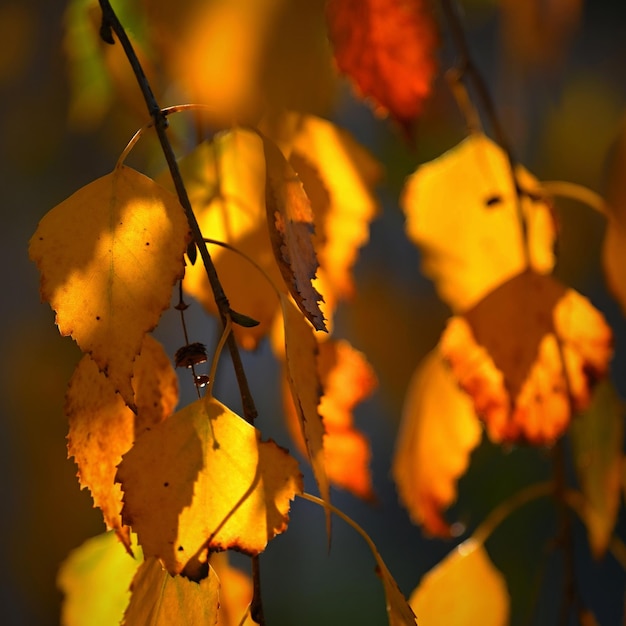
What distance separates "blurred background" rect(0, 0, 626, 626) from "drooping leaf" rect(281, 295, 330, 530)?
4.1 inches

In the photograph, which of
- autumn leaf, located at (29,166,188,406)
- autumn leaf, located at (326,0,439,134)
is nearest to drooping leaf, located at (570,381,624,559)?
autumn leaf, located at (326,0,439,134)

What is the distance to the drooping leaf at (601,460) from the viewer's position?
1.53 feet

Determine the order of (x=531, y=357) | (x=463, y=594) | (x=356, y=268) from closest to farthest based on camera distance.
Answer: (x=531, y=357)
(x=463, y=594)
(x=356, y=268)

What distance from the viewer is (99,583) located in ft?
1.37

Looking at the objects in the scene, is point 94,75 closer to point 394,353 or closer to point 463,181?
point 463,181

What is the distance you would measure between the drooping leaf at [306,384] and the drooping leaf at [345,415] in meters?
0.15

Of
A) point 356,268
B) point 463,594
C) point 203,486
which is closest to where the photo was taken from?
point 203,486

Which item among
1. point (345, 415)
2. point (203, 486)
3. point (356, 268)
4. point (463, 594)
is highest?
point (203, 486)

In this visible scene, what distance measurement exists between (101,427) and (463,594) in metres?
0.26

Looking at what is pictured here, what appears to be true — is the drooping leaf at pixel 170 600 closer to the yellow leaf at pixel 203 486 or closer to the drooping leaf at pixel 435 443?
the yellow leaf at pixel 203 486

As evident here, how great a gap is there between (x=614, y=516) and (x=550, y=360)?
11 centimetres

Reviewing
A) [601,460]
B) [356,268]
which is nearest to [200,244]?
[601,460]

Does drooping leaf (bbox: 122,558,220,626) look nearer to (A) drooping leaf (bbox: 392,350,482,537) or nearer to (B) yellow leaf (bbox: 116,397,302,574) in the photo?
(B) yellow leaf (bbox: 116,397,302,574)

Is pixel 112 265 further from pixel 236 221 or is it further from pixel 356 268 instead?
pixel 356 268
